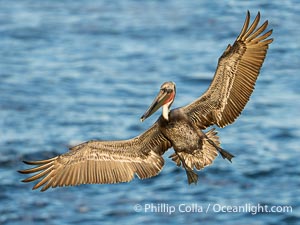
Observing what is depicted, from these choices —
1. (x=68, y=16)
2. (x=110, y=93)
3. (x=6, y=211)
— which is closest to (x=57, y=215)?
(x=6, y=211)

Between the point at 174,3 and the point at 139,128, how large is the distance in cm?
1205

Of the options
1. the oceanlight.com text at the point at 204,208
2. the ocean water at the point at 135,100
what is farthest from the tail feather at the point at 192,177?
the oceanlight.com text at the point at 204,208

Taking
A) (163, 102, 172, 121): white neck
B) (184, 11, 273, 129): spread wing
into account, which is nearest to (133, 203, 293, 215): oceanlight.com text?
(184, 11, 273, 129): spread wing

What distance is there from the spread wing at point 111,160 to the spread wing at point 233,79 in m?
0.77

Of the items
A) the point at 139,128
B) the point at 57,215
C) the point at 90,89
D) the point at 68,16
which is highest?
the point at 68,16

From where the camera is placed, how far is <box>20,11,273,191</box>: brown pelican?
1268 centimetres

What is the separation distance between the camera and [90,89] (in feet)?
114

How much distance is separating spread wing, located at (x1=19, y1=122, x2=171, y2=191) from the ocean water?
12.9 metres

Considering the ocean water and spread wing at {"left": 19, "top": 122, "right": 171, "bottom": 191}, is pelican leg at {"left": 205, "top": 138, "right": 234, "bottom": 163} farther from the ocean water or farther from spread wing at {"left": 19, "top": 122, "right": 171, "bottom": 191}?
the ocean water

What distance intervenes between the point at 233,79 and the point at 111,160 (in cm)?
212

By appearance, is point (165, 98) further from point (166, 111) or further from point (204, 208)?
point (204, 208)

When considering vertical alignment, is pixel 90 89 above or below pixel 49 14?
below

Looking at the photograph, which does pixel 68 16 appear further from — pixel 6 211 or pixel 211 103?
pixel 211 103

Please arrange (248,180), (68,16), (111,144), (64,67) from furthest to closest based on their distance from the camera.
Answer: (68,16)
(64,67)
(248,180)
(111,144)
